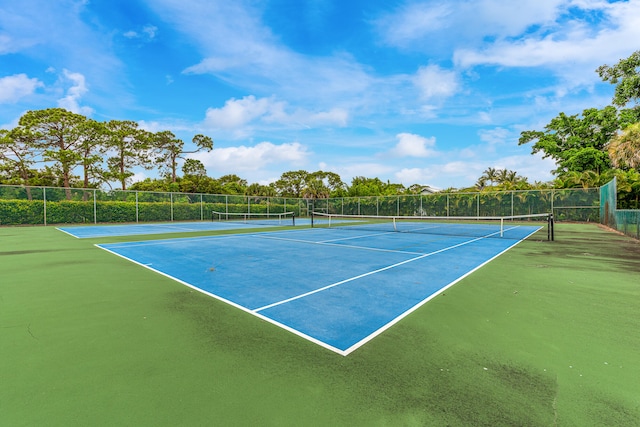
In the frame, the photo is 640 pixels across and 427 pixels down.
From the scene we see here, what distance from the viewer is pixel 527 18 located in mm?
15273

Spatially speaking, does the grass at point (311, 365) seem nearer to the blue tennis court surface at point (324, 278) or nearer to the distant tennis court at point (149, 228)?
the blue tennis court surface at point (324, 278)

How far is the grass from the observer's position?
1.92 metres

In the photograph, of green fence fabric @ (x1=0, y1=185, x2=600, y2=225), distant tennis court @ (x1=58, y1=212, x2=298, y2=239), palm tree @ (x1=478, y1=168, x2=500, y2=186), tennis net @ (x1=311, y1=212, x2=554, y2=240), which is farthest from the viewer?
palm tree @ (x1=478, y1=168, x2=500, y2=186)

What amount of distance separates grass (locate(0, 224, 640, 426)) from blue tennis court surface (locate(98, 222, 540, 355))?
326 mm

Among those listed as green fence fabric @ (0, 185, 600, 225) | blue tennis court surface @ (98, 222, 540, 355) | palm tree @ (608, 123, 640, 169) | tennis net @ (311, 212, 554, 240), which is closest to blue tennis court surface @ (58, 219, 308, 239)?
green fence fabric @ (0, 185, 600, 225)

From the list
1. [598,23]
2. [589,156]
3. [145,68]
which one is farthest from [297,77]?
[589,156]

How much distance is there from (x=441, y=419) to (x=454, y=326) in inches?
68.0

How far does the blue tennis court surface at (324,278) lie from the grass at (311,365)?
1.07 feet

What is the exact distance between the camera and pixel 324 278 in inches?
221

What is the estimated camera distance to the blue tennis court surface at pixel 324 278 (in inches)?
140

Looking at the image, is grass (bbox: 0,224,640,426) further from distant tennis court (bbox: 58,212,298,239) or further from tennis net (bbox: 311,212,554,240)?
distant tennis court (bbox: 58,212,298,239)

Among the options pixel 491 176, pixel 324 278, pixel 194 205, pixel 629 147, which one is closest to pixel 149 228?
→ pixel 194 205

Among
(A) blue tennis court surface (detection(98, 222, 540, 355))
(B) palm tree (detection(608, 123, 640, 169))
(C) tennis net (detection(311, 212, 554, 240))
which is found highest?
(B) palm tree (detection(608, 123, 640, 169))

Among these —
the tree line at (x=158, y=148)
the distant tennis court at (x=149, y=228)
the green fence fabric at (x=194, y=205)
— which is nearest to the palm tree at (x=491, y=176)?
the tree line at (x=158, y=148)
